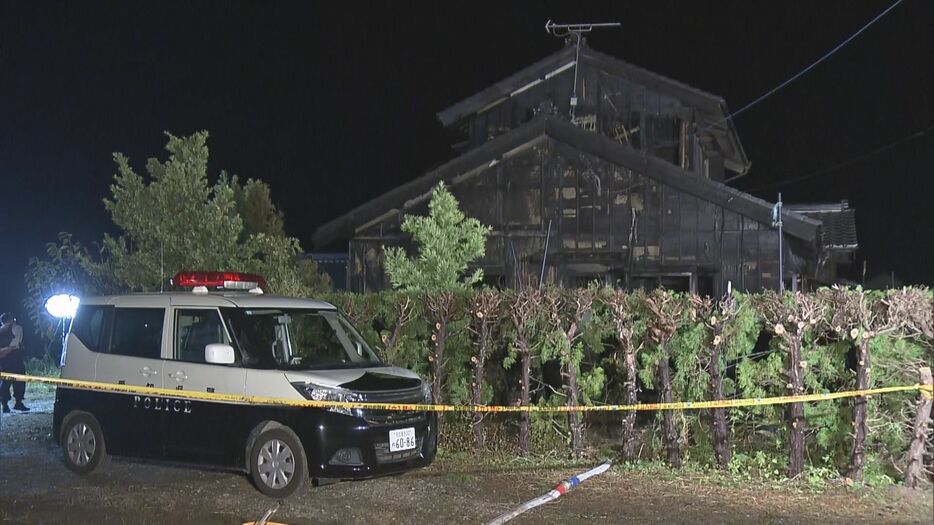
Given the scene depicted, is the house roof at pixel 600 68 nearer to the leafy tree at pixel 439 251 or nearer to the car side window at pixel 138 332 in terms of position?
the leafy tree at pixel 439 251

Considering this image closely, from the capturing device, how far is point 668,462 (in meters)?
9.37

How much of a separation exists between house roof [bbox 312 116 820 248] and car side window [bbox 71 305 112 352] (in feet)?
24.3

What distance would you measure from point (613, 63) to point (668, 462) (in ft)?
36.2

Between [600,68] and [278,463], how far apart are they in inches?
511

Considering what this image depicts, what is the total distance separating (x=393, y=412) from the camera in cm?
848

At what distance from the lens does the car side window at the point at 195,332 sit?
903 cm

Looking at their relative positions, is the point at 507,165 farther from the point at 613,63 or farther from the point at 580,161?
the point at 613,63

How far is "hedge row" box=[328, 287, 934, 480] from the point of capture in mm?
8453

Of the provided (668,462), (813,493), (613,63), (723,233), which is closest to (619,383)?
(668,462)

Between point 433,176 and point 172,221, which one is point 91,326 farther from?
point 433,176

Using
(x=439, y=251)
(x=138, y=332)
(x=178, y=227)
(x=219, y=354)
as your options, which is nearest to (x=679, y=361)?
(x=219, y=354)

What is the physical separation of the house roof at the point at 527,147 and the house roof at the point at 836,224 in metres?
2.11

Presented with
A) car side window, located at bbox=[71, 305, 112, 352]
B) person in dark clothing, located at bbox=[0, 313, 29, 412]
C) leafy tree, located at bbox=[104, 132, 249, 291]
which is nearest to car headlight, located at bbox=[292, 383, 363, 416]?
car side window, located at bbox=[71, 305, 112, 352]

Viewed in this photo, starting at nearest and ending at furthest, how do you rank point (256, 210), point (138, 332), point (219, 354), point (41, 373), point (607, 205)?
point (219, 354), point (138, 332), point (607, 205), point (256, 210), point (41, 373)
